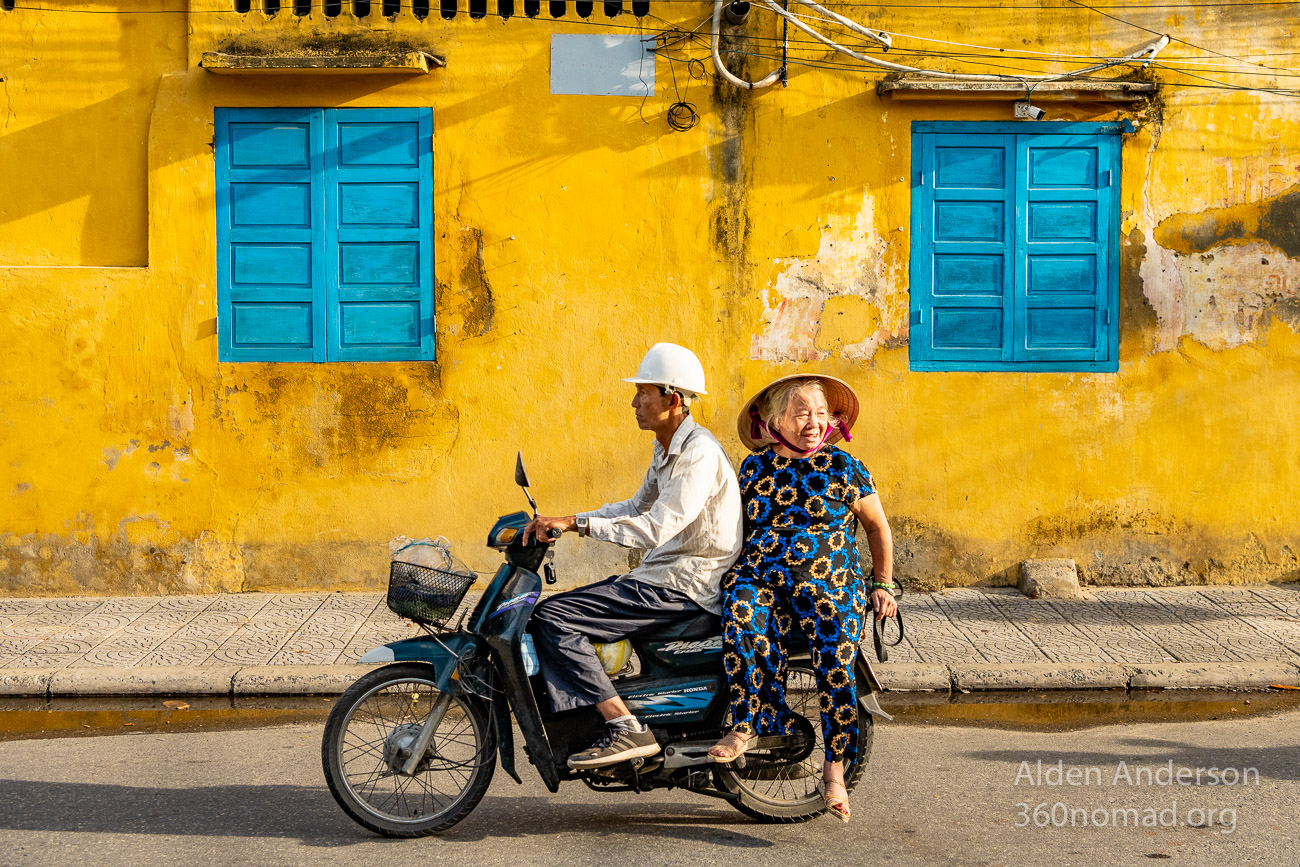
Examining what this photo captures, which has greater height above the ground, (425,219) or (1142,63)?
(1142,63)

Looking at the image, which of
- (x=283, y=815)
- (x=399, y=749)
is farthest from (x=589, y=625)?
(x=283, y=815)

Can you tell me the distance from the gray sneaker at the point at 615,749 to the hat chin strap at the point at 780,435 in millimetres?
1170

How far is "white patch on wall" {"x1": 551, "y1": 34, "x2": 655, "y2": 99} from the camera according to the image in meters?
8.38

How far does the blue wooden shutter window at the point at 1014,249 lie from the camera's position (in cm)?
850

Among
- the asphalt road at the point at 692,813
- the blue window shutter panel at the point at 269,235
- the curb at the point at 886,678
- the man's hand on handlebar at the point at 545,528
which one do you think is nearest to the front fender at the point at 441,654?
the man's hand on handlebar at the point at 545,528

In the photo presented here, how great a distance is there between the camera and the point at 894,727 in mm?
5797

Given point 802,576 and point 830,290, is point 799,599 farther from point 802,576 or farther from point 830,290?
point 830,290

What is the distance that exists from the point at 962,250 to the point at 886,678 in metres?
3.47

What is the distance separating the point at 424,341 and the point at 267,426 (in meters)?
1.23

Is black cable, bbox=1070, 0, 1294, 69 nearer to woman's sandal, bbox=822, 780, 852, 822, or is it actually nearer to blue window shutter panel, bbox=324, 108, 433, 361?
blue window shutter panel, bbox=324, 108, 433, 361

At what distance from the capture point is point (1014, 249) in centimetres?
852

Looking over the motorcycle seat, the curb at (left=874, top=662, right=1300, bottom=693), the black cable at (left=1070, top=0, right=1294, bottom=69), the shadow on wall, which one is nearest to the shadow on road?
the motorcycle seat

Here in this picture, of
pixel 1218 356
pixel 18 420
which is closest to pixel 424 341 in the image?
pixel 18 420

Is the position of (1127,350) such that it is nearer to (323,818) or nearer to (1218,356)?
(1218,356)
